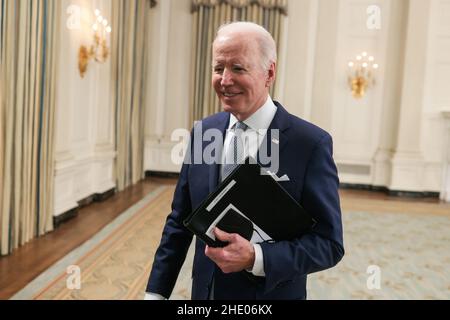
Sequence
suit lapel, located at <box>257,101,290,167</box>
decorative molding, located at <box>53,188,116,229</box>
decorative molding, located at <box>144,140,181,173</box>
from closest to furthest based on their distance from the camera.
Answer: suit lapel, located at <box>257,101,290,167</box> → decorative molding, located at <box>53,188,116,229</box> → decorative molding, located at <box>144,140,181,173</box>

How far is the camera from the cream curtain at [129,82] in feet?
24.4

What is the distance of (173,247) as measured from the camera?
1518 millimetres

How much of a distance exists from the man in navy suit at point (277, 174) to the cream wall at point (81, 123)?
4.30m

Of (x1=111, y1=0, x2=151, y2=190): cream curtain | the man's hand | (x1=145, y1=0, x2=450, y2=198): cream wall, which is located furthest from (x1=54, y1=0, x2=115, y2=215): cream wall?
the man's hand

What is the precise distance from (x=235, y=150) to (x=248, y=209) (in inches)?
9.0

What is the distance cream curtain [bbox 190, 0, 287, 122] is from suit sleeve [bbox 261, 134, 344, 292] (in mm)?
7740

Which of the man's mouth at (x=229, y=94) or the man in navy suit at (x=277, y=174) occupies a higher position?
the man's mouth at (x=229, y=94)

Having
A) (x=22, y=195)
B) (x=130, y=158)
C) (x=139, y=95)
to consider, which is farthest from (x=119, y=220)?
(x=139, y=95)

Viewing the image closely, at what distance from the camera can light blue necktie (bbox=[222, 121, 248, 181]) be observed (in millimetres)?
1379

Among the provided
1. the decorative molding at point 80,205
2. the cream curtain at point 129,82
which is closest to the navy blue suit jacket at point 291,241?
the decorative molding at point 80,205

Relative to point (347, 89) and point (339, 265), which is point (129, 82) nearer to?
point (347, 89)

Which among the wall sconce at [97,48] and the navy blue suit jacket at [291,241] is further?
the wall sconce at [97,48]

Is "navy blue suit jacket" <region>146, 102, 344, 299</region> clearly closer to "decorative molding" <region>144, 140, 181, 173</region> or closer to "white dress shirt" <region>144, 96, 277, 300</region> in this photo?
"white dress shirt" <region>144, 96, 277, 300</region>

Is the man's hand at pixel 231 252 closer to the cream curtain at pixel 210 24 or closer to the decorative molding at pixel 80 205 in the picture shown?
the decorative molding at pixel 80 205
